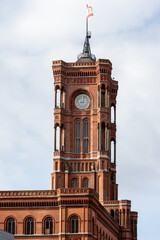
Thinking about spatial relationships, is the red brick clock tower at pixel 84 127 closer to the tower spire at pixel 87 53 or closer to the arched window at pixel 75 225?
the tower spire at pixel 87 53

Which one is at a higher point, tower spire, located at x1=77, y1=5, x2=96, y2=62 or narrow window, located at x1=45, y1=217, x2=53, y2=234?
tower spire, located at x1=77, y1=5, x2=96, y2=62

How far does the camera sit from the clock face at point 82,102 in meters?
140

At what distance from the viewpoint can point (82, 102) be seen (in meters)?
140

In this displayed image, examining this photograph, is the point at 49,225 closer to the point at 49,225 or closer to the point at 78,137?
the point at 49,225

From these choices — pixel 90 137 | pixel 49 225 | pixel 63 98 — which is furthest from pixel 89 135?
pixel 49 225

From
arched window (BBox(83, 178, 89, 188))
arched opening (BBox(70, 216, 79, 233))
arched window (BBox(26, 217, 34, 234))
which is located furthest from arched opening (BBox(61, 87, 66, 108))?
arched opening (BBox(70, 216, 79, 233))

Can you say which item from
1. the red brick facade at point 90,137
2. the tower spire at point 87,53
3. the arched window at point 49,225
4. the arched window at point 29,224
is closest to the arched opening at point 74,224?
the arched window at point 49,225

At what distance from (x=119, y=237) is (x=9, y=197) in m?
40.4

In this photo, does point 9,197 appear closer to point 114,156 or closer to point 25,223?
point 25,223

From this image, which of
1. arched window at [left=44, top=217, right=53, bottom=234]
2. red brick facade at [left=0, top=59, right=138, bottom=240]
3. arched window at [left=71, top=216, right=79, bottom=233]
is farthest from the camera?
red brick facade at [left=0, top=59, right=138, bottom=240]

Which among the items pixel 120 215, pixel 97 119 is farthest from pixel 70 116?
pixel 120 215

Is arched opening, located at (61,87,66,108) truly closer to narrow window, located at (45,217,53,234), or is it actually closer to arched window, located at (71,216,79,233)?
narrow window, located at (45,217,53,234)

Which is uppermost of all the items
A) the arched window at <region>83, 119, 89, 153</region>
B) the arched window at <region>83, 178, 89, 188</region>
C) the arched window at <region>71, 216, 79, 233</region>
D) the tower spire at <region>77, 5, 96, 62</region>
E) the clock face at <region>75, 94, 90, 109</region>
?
the tower spire at <region>77, 5, 96, 62</region>

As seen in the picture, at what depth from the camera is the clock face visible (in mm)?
140000
